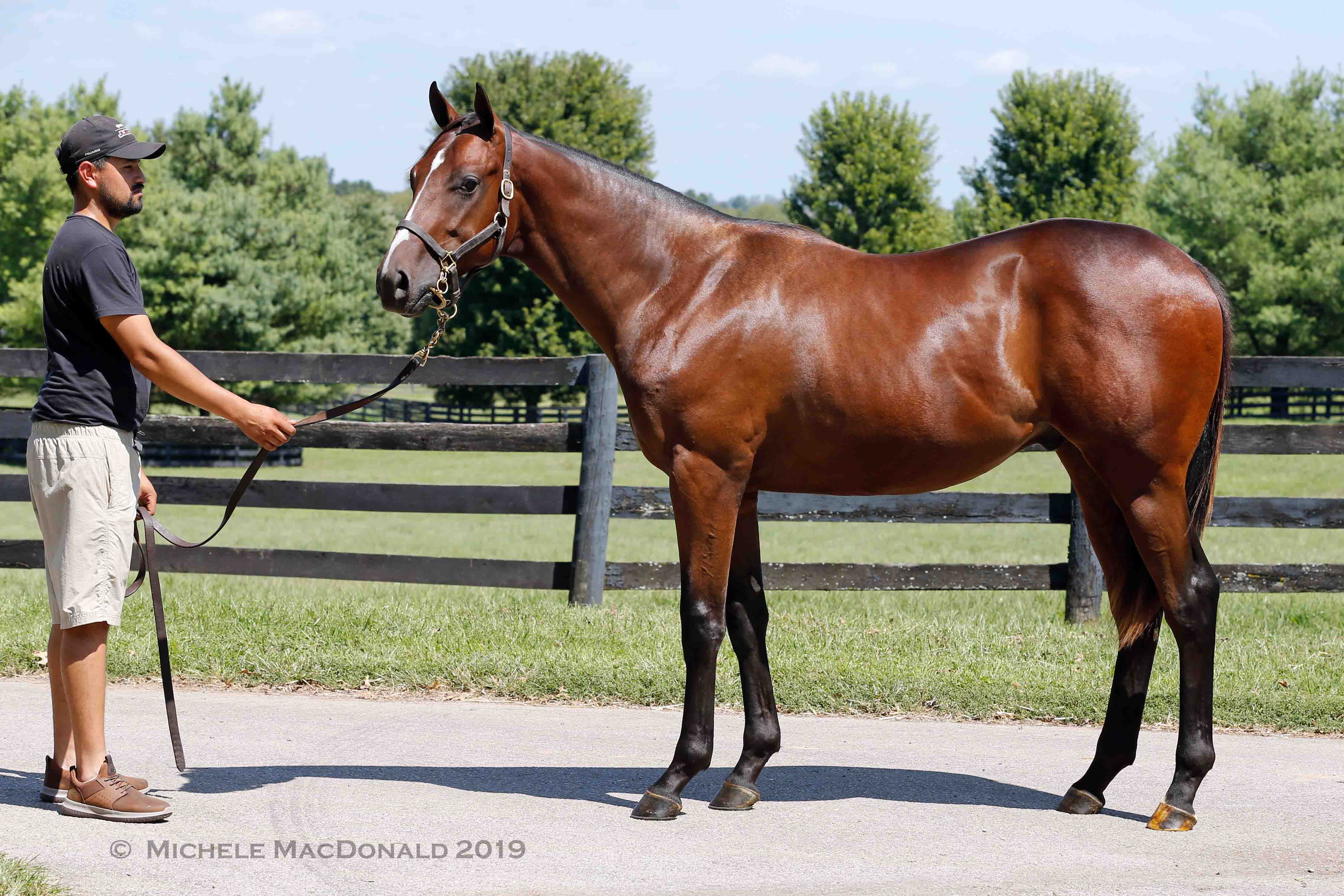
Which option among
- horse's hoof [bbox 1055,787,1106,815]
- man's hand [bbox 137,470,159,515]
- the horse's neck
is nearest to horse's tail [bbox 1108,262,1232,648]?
horse's hoof [bbox 1055,787,1106,815]

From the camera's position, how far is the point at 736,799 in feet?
13.4

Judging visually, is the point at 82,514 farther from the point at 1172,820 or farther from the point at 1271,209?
the point at 1271,209

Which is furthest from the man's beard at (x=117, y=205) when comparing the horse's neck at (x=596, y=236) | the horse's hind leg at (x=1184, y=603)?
the horse's hind leg at (x=1184, y=603)

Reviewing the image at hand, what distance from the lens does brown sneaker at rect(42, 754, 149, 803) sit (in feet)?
13.0

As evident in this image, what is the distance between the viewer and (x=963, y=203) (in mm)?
56000

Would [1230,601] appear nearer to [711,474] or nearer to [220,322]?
[711,474]

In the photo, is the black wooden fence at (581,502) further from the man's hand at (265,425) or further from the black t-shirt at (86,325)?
the black t-shirt at (86,325)


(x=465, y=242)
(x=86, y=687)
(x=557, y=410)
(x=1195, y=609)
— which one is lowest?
(x=557, y=410)

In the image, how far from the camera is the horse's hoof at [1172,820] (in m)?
3.86

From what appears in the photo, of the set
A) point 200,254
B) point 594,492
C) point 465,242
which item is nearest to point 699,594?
point 465,242

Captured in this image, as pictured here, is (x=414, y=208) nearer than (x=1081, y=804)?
Yes

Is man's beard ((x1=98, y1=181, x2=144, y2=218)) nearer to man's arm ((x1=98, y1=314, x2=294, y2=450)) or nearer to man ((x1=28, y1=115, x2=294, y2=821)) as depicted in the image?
man ((x1=28, y1=115, x2=294, y2=821))

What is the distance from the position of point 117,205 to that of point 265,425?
0.86m

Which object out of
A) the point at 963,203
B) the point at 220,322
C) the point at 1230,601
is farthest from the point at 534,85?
the point at 1230,601
